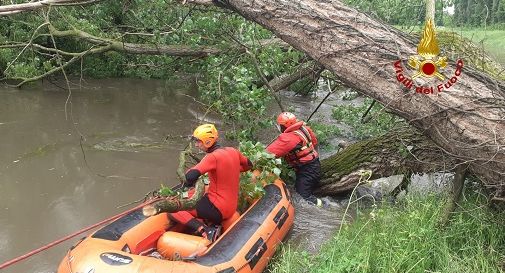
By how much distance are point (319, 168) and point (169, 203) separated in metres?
2.63

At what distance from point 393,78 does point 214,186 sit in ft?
6.87

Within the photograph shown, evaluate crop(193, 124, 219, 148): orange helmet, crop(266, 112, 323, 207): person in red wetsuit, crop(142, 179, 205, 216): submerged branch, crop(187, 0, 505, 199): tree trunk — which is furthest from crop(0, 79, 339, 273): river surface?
crop(187, 0, 505, 199): tree trunk

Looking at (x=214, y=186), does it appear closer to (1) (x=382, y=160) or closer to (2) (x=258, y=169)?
(2) (x=258, y=169)

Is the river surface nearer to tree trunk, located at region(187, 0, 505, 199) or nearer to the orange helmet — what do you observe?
the orange helmet

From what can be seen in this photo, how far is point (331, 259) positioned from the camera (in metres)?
4.11

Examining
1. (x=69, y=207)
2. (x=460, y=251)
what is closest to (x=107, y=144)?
(x=69, y=207)

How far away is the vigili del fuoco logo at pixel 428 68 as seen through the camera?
4000 millimetres

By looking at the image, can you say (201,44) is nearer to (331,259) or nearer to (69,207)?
(69,207)

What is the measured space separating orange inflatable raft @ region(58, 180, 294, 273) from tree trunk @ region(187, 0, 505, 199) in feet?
5.47

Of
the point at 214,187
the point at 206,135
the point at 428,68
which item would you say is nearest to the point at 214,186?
the point at 214,187

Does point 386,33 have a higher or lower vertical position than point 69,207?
higher

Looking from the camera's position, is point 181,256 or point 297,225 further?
point 297,225

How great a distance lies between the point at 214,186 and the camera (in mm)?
5199

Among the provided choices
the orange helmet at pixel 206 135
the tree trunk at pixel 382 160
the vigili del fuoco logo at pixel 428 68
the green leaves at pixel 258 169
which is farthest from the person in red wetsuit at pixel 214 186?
the vigili del fuoco logo at pixel 428 68
